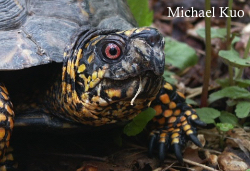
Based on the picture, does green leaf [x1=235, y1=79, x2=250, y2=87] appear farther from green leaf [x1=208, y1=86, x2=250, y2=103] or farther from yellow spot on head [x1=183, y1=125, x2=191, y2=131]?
yellow spot on head [x1=183, y1=125, x2=191, y2=131]

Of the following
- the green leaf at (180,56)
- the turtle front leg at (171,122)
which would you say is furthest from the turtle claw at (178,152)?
the green leaf at (180,56)

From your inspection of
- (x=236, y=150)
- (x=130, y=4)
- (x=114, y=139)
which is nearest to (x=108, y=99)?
(x=114, y=139)

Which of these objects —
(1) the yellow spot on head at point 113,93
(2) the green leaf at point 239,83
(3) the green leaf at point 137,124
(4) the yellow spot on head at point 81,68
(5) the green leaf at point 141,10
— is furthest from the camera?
(5) the green leaf at point 141,10

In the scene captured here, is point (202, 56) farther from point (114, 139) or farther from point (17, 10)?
point (17, 10)

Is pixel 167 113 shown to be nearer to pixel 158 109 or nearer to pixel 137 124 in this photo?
pixel 158 109

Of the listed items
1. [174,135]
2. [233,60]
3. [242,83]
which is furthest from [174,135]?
[242,83]

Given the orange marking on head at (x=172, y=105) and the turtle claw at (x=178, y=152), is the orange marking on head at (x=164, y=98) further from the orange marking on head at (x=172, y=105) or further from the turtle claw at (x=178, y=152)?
the turtle claw at (x=178, y=152)
